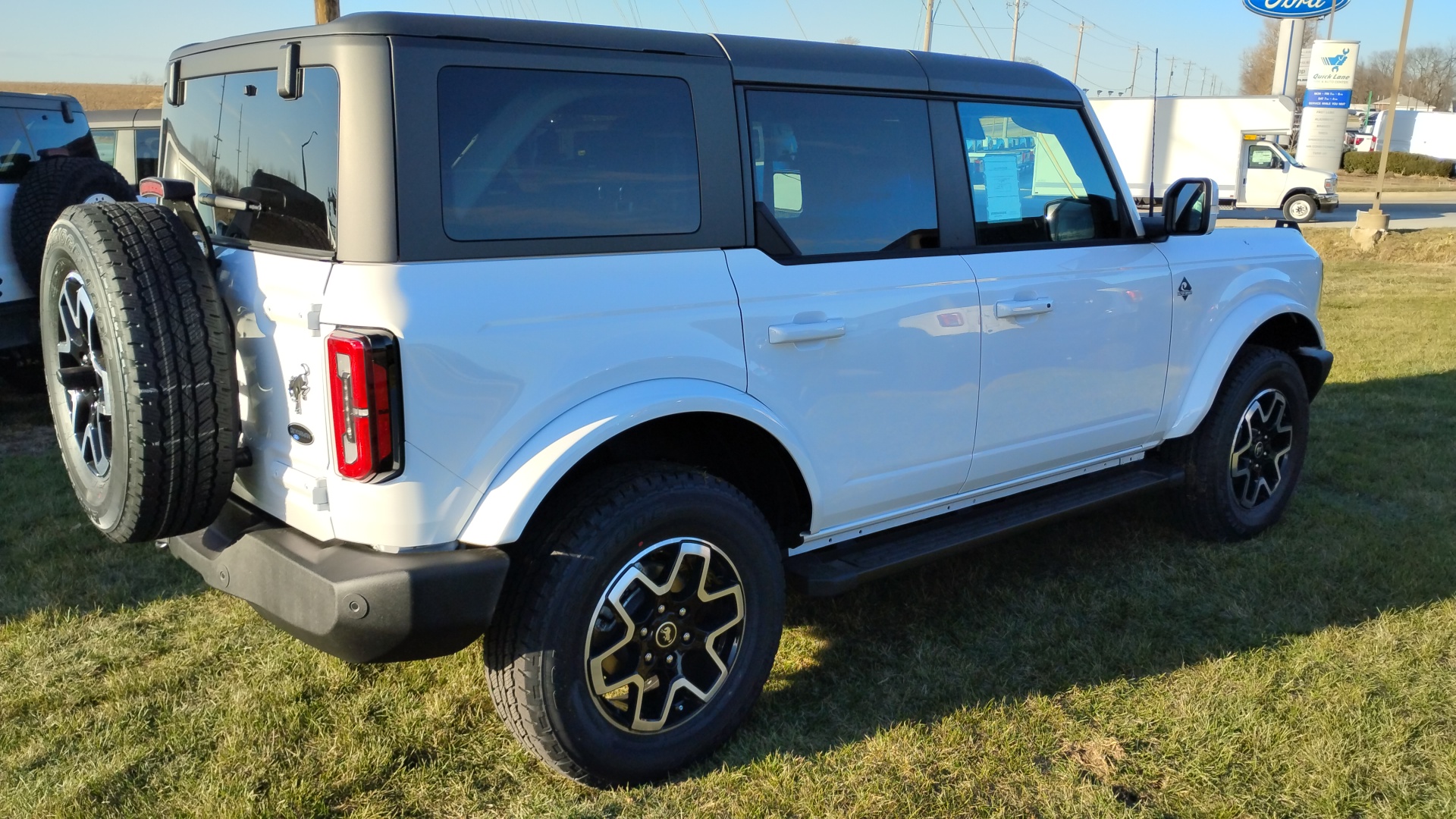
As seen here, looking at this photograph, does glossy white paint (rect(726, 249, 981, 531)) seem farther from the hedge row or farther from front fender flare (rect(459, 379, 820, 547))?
the hedge row

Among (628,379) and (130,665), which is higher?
(628,379)

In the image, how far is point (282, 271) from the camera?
A: 2.54 meters

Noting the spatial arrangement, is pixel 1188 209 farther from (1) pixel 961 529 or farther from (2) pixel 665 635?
(2) pixel 665 635

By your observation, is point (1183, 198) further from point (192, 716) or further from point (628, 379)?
point (192, 716)

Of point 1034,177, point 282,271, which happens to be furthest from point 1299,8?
point 282,271

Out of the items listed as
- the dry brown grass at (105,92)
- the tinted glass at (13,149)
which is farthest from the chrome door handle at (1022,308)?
the dry brown grass at (105,92)

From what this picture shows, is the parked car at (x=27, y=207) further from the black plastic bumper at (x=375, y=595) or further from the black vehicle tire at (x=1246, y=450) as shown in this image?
the black vehicle tire at (x=1246, y=450)

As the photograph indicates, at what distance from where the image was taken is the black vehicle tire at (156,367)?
2.45 m

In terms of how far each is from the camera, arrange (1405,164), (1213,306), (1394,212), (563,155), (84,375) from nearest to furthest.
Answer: (563,155)
(84,375)
(1213,306)
(1394,212)
(1405,164)

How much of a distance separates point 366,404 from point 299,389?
0.27m

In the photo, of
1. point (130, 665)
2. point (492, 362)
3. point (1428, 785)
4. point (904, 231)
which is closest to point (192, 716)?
point (130, 665)

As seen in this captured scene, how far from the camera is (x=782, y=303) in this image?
298 cm

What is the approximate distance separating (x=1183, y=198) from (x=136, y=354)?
3.62 m

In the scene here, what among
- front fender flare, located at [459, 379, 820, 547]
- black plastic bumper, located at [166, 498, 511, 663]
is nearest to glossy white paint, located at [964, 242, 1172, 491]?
front fender flare, located at [459, 379, 820, 547]
